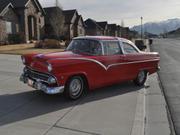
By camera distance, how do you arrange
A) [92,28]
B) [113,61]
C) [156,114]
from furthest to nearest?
1. [92,28]
2. [113,61]
3. [156,114]

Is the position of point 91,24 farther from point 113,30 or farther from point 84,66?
point 84,66

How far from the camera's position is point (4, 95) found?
26.7ft

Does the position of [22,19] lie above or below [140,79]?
above

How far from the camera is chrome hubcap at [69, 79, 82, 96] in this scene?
7766 mm

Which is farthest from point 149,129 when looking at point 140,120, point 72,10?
point 72,10

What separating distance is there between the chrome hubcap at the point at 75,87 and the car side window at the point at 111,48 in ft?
4.24

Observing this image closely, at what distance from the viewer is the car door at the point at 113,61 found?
860 centimetres

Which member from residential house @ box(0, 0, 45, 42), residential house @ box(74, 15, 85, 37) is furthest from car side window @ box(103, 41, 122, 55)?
residential house @ box(74, 15, 85, 37)

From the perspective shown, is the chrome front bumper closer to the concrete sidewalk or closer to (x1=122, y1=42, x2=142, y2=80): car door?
the concrete sidewalk

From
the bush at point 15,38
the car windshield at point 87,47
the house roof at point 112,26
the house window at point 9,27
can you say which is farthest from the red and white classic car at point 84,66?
the house roof at point 112,26

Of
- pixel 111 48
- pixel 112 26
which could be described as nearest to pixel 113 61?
pixel 111 48

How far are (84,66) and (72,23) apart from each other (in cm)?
4559

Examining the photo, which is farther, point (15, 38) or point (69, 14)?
point (69, 14)

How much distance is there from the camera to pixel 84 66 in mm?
7852
